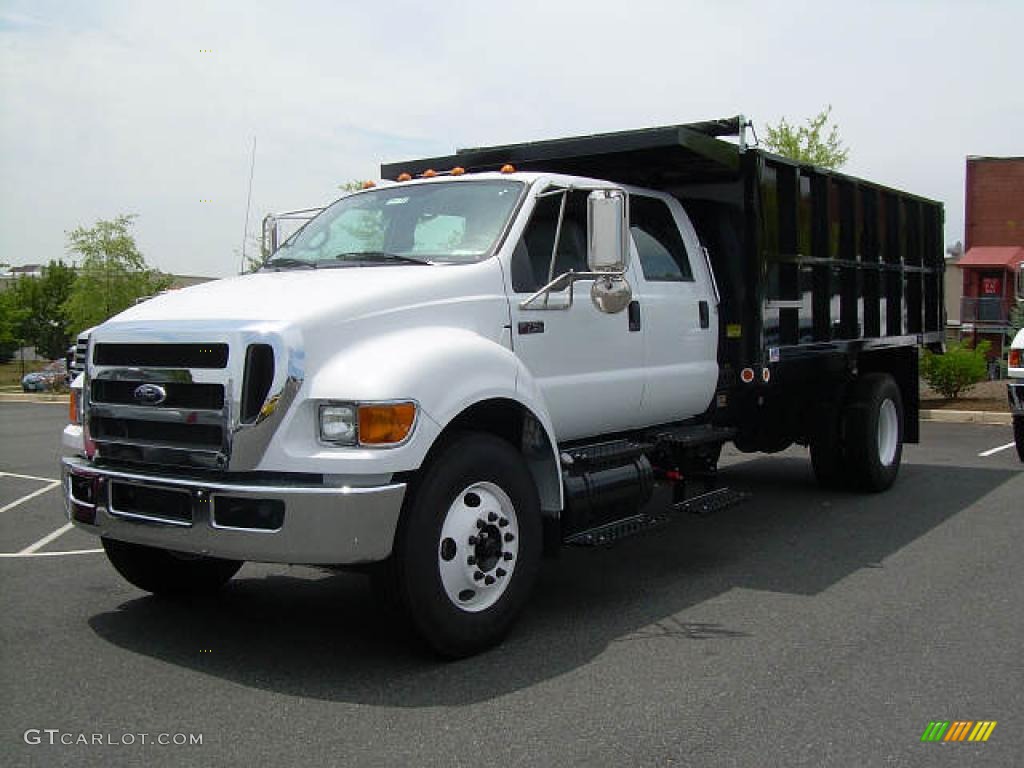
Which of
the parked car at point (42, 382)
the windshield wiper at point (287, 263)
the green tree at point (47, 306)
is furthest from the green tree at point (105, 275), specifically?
the windshield wiper at point (287, 263)

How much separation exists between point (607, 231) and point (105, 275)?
37.5 meters

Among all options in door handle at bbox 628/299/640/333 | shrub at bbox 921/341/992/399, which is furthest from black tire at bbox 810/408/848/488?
shrub at bbox 921/341/992/399

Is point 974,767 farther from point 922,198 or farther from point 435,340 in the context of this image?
point 922,198

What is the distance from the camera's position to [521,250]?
5.75 m

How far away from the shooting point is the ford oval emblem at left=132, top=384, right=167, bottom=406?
4.77m

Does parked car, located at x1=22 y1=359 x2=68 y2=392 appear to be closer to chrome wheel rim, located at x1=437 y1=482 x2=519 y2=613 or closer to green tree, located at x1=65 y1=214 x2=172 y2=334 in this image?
green tree, located at x1=65 y1=214 x2=172 y2=334

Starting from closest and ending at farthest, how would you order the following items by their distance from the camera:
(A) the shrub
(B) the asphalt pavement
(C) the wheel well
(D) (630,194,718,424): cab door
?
1. (B) the asphalt pavement
2. (C) the wheel well
3. (D) (630,194,718,424): cab door
4. (A) the shrub

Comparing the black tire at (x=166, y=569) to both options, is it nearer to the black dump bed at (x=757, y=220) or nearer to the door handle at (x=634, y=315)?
the door handle at (x=634, y=315)

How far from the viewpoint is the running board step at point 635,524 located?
220 inches

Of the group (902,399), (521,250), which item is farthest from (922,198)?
(521,250)

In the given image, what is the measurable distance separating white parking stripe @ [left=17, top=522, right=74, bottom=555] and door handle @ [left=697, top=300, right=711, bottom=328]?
4719 mm

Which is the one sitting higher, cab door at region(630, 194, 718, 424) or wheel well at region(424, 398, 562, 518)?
cab door at region(630, 194, 718, 424)

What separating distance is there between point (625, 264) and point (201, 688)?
289 centimetres
